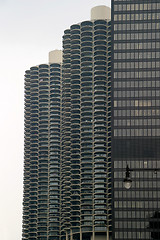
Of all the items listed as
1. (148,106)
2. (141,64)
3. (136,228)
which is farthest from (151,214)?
(141,64)

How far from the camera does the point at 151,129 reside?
195 meters

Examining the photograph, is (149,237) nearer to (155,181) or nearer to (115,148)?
(155,181)

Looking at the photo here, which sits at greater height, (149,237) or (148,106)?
(148,106)

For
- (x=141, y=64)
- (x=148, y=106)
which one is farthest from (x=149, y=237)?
(x=141, y=64)

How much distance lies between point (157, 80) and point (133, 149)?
2706cm

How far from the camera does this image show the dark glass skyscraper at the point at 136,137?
187m

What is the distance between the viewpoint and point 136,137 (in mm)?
193625

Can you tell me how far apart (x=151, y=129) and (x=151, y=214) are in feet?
98.9

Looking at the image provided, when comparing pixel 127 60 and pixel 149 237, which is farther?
pixel 127 60

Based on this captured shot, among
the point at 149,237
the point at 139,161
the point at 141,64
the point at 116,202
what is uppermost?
the point at 141,64

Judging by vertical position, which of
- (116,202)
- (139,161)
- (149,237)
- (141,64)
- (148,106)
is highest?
(141,64)

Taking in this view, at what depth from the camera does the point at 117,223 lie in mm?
186250

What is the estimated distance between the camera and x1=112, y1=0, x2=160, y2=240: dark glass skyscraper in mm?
187375

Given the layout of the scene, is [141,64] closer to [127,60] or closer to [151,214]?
[127,60]
